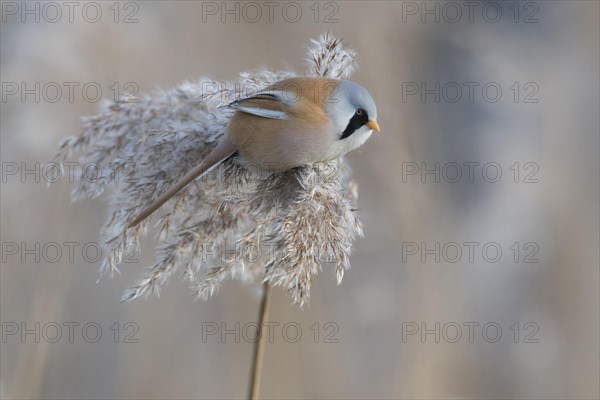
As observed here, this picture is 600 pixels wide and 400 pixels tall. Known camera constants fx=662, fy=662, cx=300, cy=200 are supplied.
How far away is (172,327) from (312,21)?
5.49ft

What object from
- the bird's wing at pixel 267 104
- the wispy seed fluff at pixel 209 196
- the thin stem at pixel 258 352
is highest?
the bird's wing at pixel 267 104

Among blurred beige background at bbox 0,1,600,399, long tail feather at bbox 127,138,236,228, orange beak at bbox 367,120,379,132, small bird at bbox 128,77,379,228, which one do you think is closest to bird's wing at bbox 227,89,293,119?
small bird at bbox 128,77,379,228

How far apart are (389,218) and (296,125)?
1.01m

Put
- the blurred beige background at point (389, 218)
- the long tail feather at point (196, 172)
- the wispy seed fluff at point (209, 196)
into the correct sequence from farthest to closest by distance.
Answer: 1. the blurred beige background at point (389, 218)
2. the long tail feather at point (196, 172)
3. the wispy seed fluff at point (209, 196)

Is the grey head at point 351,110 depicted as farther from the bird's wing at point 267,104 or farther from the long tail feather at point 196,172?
the long tail feather at point 196,172

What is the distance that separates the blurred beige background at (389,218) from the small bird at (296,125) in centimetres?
87

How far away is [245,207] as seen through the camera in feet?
5.73

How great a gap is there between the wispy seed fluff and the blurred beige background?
29.4 inches

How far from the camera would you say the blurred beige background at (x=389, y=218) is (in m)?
2.67

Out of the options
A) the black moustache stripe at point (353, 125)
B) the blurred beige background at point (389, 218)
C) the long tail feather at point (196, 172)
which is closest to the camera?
the long tail feather at point (196, 172)

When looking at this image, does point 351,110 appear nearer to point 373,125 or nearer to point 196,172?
point 373,125

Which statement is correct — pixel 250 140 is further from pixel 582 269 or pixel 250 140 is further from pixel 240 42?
pixel 582 269

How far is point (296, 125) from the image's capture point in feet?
6.08

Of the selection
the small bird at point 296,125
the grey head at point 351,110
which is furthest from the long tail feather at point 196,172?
the grey head at point 351,110
